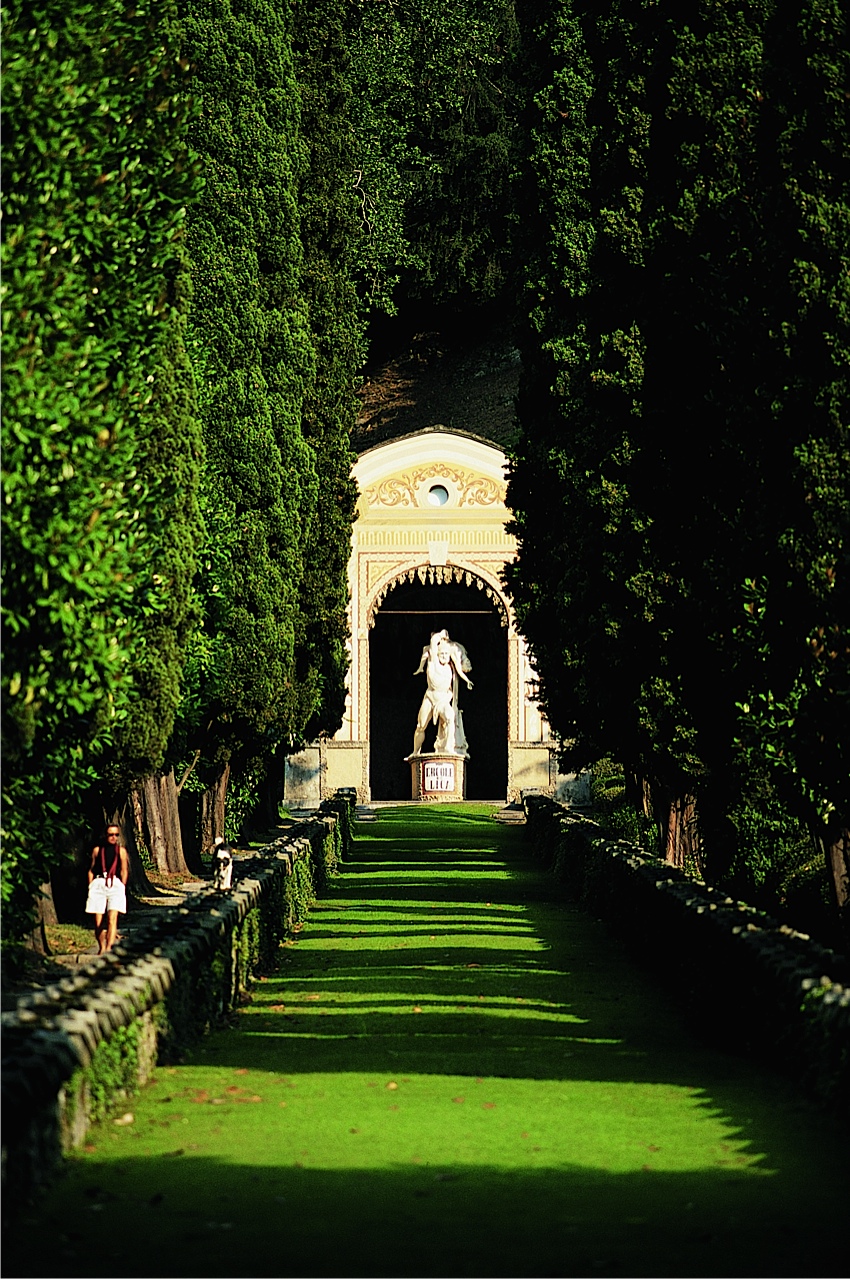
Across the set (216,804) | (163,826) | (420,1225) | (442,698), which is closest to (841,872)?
(420,1225)

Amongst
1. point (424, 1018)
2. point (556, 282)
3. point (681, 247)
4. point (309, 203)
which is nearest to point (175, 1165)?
point (424, 1018)

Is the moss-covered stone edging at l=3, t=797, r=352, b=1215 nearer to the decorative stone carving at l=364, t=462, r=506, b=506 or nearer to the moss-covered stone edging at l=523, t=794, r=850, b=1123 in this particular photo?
the moss-covered stone edging at l=523, t=794, r=850, b=1123

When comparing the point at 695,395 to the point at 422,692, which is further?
the point at 422,692

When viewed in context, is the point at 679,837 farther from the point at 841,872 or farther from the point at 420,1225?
the point at 420,1225

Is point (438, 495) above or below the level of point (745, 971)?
above

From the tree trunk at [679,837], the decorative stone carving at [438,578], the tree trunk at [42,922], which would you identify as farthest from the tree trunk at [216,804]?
the decorative stone carving at [438,578]

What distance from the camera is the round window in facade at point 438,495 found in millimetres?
41188

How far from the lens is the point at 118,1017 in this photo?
8688mm

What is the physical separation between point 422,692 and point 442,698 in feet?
18.0

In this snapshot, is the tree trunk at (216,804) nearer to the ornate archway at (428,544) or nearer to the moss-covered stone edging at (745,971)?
the moss-covered stone edging at (745,971)

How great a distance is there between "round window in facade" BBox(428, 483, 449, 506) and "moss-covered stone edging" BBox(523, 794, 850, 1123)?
2398 cm

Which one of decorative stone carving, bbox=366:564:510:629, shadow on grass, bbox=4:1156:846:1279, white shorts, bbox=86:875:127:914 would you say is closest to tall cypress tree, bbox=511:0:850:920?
white shorts, bbox=86:875:127:914

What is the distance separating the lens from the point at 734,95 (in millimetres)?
16000

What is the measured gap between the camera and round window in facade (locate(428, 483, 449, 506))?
135 ft
